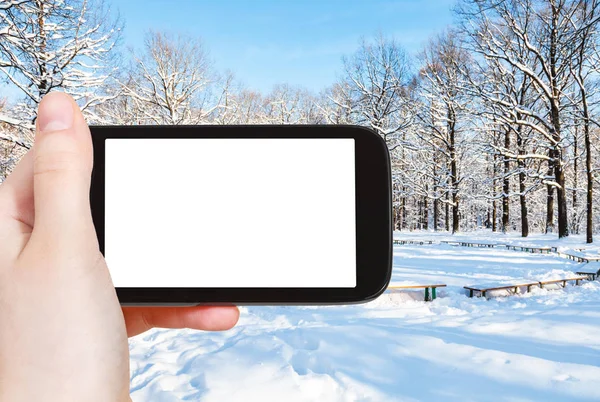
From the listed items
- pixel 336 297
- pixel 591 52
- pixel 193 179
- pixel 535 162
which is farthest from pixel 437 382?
pixel 535 162

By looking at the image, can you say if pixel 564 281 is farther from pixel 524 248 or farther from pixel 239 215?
pixel 239 215

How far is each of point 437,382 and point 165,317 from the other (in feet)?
7.54

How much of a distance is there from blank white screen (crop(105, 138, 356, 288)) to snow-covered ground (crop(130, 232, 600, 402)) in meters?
1.82

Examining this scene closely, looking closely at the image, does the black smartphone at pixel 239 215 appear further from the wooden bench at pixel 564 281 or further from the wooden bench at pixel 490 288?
the wooden bench at pixel 564 281

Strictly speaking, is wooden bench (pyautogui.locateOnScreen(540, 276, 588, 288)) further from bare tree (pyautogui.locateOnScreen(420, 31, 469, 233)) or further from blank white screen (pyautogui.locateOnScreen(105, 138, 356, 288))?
bare tree (pyautogui.locateOnScreen(420, 31, 469, 233))

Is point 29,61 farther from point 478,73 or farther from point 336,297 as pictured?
A: point 478,73

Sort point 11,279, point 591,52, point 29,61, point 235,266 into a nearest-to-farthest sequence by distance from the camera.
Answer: point 11,279 → point 235,266 → point 29,61 → point 591,52

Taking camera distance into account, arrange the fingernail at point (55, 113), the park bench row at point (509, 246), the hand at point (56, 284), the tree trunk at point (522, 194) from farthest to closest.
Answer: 1. the tree trunk at point (522, 194)
2. the park bench row at point (509, 246)
3. the fingernail at point (55, 113)
4. the hand at point (56, 284)

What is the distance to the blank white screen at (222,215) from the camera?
143 cm

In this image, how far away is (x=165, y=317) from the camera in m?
1.97

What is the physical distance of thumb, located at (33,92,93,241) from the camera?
3.71 feet

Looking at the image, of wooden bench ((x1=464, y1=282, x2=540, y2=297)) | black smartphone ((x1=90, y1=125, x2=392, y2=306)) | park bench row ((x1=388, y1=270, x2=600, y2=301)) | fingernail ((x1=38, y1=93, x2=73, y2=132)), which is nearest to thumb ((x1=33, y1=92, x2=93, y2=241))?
fingernail ((x1=38, y1=93, x2=73, y2=132))

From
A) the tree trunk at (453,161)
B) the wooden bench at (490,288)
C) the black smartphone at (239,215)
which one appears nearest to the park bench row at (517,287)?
the wooden bench at (490,288)

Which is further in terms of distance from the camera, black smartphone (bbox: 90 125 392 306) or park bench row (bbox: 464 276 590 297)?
park bench row (bbox: 464 276 590 297)
